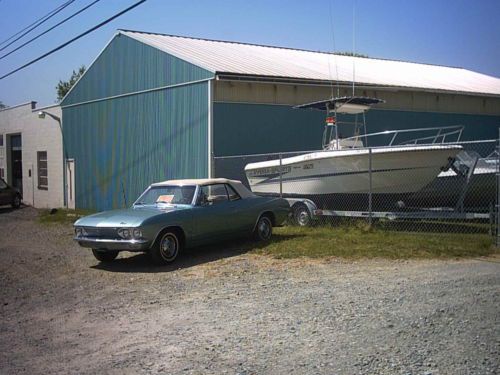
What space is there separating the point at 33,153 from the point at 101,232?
2195 centimetres

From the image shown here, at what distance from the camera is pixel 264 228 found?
12039 millimetres

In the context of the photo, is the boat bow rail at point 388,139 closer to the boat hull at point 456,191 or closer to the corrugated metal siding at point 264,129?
the corrugated metal siding at point 264,129

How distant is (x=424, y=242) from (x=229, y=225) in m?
3.71

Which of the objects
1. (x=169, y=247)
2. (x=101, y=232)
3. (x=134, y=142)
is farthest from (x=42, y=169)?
(x=169, y=247)

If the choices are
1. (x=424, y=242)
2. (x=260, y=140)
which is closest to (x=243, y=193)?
(x=424, y=242)

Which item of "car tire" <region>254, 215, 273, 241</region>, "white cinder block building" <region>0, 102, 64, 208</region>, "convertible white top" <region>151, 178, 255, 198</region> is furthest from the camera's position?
"white cinder block building" <region>0, 102, 64, 208</region>

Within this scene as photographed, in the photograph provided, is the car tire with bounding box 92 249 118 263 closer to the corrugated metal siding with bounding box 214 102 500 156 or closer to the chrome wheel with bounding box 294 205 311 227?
the chrome wheel with bounding box 294 205 311 227

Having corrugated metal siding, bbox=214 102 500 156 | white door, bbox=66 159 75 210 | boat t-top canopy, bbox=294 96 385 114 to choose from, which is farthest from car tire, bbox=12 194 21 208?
boat t-top canopy, bbox=294 96 385 114

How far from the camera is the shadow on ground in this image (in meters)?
9.88

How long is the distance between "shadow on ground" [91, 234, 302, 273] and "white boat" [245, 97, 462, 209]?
2.05 m

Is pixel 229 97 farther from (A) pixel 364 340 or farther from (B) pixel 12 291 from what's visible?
(A) pixel 364 340

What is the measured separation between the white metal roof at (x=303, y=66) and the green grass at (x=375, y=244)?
631 centimetres

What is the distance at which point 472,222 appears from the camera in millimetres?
14070

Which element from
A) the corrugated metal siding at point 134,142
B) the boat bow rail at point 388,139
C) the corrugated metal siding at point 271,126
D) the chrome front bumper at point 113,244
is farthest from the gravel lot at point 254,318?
the corrugated metal siding at point 134,142
